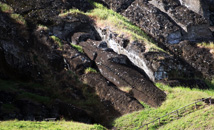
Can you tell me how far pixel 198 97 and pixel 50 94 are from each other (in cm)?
1301

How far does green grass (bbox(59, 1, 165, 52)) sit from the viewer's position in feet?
116

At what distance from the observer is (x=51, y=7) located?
39.5 metres

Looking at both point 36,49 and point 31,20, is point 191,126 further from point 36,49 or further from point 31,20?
point 31,20

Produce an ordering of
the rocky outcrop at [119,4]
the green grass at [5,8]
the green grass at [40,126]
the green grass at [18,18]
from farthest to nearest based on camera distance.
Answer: the rocky outcrop at [119,4] → the green grass at [5,8] → the green grass at [18,18] → the green grass at [40,126]

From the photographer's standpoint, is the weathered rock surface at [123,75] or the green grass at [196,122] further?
the weathered rock surface at [123,75]

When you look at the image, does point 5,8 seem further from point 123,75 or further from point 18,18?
point 123,75

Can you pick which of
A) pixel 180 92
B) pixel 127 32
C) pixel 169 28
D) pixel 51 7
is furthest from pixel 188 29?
pixel 51 7

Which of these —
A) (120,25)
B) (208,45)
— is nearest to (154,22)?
(120,25)

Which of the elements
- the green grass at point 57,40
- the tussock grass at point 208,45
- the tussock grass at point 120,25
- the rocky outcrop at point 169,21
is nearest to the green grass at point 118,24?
the tussock grass at point 120,25

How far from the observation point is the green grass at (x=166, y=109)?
26.2 metres

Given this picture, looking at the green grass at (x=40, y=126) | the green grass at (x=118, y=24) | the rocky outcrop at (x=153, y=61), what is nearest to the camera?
the green grass at (x=40, y=126)

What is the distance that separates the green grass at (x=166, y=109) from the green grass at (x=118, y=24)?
6204 millimetres

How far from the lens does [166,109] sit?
90.4ft

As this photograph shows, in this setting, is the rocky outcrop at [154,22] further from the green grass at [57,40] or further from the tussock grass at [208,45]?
the green grass at [57,40]
